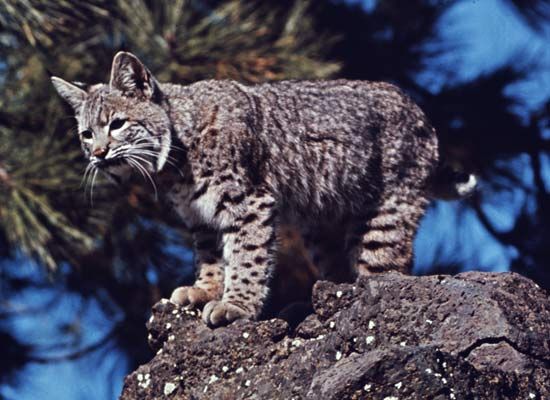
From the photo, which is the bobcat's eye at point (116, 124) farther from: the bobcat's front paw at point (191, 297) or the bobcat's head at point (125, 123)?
the bobcat's front paw at point (191, 297)

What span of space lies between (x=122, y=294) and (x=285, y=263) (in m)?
1.41

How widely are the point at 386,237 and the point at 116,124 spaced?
165 cm

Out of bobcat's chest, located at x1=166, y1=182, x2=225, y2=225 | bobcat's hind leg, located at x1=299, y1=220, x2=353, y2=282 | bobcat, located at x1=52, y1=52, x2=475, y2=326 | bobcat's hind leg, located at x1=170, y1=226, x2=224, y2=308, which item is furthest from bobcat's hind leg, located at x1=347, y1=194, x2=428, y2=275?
bobcat's chest, located at x1=166, y1=182, x2=225, y2=225

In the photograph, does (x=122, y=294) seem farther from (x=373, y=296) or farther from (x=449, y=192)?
(x=373, y=296)

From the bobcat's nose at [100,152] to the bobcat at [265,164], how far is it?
0.5 inches

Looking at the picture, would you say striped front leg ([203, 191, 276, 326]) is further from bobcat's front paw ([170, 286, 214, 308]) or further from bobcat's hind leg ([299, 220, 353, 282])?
bobcat's hind leg ([299, 220, 353, 282])

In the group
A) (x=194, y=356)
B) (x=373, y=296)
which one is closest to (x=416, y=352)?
(x=373, y=296)

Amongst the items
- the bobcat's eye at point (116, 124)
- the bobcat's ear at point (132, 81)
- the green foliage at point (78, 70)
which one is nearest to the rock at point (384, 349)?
the bobcat's eye at point (116, 124)

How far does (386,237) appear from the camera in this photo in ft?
24.7

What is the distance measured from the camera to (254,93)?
7.90 m

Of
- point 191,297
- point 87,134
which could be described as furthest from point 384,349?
point 87,134

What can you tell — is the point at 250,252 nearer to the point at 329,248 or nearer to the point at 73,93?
the point at 329,248

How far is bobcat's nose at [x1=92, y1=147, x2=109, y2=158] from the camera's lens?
23.2ft

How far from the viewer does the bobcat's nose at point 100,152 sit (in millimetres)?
7078
